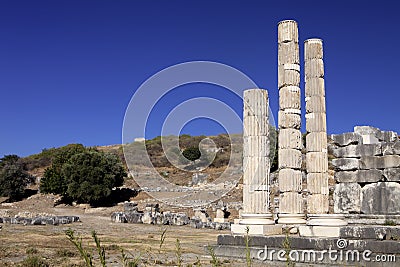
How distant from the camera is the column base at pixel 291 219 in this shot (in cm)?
1530

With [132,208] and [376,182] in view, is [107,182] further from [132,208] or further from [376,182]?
[376,182]

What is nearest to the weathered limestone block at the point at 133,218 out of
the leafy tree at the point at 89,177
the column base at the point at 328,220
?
the leafy tree at the point at 89,177

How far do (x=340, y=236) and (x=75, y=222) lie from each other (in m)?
18.5

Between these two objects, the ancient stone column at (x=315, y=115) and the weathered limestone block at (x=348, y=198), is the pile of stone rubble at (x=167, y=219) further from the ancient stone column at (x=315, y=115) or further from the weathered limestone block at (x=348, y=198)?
the ancient stone column at (x=315, y=115)

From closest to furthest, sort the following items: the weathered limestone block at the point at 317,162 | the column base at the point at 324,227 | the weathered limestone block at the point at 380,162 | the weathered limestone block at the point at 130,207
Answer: the column base at the point at 324,227 < the weathered limestone block at the point at 317,162 < the weathered limestone block at the point at 380,162 < the weathered limestone block at the point at 130,207

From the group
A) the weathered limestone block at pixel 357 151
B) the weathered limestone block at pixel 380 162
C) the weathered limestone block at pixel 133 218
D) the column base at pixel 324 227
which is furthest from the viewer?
the weathered limestone block at pixel 133 218

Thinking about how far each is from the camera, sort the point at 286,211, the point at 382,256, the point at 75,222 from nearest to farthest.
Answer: the point at 382,256 < the point at 286,211 < the point at 75,222

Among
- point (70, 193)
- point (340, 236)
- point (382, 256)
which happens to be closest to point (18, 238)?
point (340, 236)

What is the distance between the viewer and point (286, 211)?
51.9ft

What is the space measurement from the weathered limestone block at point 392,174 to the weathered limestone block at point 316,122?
3.75 meters

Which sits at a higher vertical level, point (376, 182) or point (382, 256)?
point (376, 182)

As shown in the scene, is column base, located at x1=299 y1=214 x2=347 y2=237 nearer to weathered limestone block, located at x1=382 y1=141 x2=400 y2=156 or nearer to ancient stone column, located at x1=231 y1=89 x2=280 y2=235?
ancient stone column, located at x1=231 y1=89 x2=280 y2=235

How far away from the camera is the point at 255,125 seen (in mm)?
14406

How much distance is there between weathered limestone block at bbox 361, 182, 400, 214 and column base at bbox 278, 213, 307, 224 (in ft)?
14.8
